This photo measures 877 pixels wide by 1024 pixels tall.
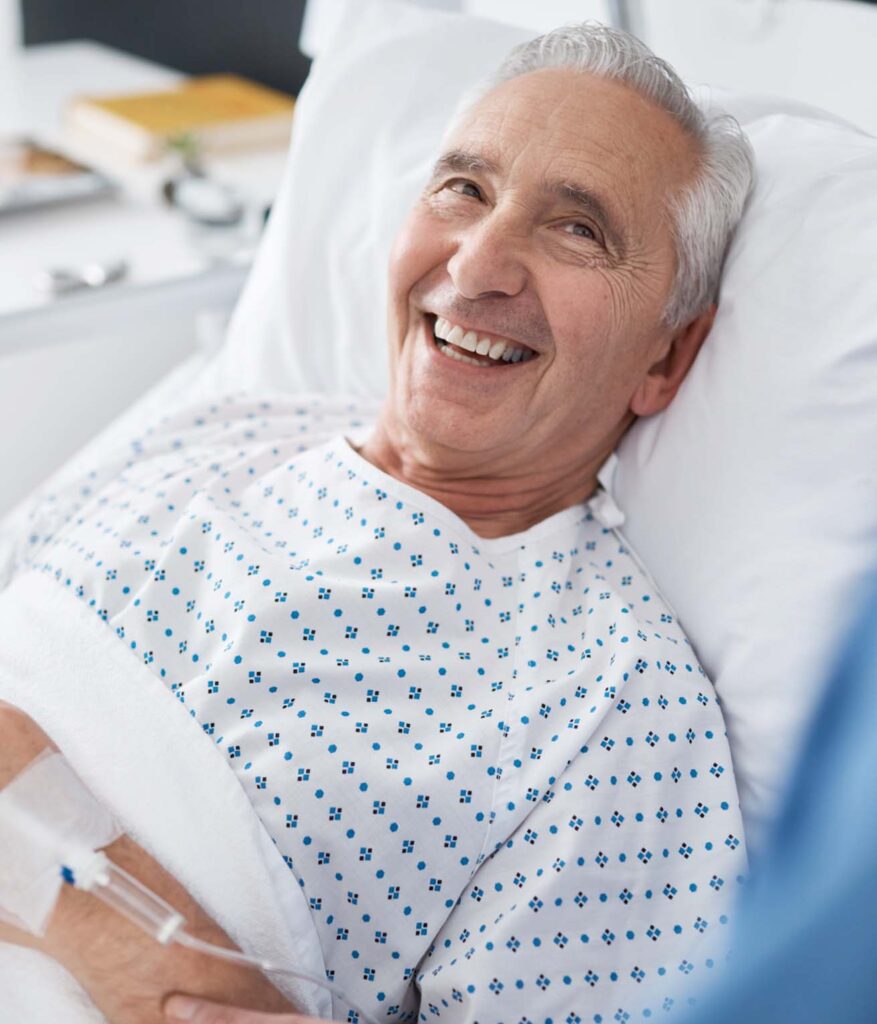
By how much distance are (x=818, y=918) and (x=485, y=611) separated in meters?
0.60

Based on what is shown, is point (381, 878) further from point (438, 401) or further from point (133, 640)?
point (438, 401)

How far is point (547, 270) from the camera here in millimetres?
1198

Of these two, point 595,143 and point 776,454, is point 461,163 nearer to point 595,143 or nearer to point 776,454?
point 595,143

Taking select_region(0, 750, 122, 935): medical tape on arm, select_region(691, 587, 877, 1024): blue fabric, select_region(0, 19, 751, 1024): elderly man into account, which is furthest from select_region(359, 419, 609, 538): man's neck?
select_region(691, 587, 877, 1024): blue fabric

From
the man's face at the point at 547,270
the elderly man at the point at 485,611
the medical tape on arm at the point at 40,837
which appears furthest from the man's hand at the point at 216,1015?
the man's face at the point at 547,270

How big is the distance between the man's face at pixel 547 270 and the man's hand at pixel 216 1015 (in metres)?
0.55

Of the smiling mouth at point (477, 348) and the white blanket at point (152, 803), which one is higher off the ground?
the smiling mouth at point (477, 348)

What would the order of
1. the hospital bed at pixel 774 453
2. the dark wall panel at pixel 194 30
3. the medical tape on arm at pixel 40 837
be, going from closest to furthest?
the medical tape on arm at pixel 40 837, the hospital bed at pixel 774 453, the dark wall panel at pixel 194 30

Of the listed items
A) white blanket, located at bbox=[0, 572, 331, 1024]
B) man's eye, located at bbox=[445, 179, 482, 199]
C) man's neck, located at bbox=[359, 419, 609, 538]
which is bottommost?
white blanket, located at bbox=[0, 572, 331, 1024]

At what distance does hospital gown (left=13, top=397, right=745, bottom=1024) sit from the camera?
1018 mm

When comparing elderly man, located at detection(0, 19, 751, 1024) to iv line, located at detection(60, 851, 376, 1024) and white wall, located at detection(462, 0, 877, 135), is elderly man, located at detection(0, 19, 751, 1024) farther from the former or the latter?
white wall, located at detection(462, 0, 877, 135)

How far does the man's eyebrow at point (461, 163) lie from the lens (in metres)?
1.24

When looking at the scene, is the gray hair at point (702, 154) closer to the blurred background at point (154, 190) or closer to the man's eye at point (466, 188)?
the man's eye at point (466, 188)

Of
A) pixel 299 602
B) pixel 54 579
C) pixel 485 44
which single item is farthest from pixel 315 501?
pixel 485 44
